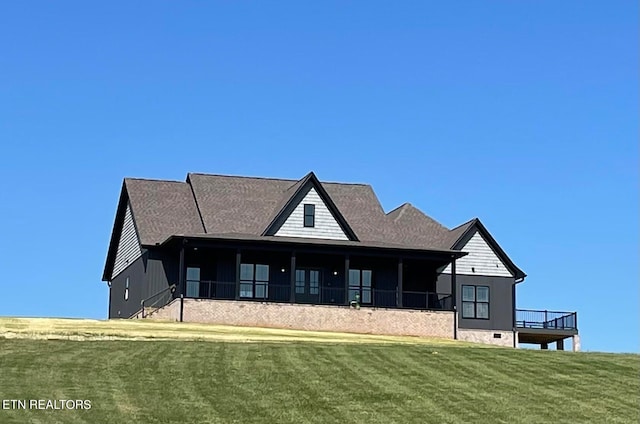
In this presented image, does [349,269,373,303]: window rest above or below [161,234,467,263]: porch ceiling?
below

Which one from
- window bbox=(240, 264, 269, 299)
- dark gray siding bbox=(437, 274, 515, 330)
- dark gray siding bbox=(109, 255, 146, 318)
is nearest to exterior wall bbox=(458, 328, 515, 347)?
dark gray siding bbox=(437, 274, 515, 330)

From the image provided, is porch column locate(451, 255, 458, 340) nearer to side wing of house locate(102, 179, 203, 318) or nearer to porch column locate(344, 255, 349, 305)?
porch column locate(344, 255, 349, 305)

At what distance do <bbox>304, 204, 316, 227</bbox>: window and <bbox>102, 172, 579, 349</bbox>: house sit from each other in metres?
0.04

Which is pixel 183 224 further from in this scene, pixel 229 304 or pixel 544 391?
pixel 544 391

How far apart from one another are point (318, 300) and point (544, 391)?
77.3 feet

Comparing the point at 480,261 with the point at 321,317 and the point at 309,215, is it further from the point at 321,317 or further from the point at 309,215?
the point at 321,317

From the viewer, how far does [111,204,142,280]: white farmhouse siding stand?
52.3 meters

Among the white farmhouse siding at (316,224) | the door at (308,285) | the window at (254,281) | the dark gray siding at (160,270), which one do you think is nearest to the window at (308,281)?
the door at (308,285)

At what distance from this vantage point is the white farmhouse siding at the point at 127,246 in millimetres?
52312

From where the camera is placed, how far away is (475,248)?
52.8 m

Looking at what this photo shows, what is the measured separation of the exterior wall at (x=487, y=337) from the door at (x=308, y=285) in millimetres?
6772

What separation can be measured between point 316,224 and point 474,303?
8.84 meters

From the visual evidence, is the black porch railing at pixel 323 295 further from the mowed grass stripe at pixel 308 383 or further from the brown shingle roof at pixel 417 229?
the mowed grass stripe at pixel 308 383

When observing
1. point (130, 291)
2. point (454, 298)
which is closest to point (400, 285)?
point (454, 298)
